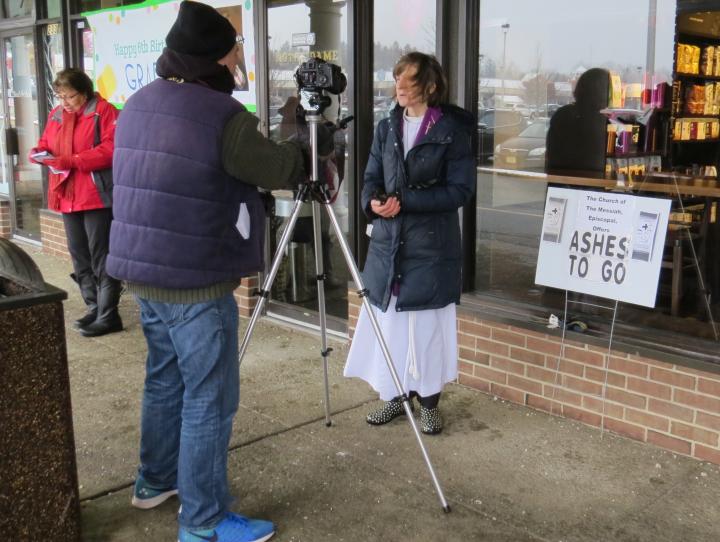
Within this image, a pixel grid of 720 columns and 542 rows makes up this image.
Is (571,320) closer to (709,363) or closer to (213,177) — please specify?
(709,363)

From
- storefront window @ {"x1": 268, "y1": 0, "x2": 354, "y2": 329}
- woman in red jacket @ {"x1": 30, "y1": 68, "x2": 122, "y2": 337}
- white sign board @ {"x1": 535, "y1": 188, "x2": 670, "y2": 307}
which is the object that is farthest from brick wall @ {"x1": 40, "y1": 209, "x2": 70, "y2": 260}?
white sign board @ {"x1": 535, "y1": 188, "x2": 670, "y2": 307}

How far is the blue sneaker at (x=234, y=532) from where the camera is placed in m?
3.05

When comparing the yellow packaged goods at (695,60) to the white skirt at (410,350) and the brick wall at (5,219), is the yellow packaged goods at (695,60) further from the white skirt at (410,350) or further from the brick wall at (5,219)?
the brick wall at (5,219)

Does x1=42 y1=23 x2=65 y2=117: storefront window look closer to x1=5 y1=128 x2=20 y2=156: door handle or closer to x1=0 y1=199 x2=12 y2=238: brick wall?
x1=5 y1=128 x2=20 y2=156: door handle

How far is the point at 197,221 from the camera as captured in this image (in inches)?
110

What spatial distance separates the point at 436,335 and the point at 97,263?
2931 millimetres

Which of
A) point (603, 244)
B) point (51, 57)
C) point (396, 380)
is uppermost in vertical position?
point (51, 57)

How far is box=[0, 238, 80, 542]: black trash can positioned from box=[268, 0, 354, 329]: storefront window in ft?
9.24

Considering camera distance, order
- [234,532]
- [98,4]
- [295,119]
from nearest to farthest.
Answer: [234,532] < [295,119] < [98,4]

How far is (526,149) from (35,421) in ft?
10.5

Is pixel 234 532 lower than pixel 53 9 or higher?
lower

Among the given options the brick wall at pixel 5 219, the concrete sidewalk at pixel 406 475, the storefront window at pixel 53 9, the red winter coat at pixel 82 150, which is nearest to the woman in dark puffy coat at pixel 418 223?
the concrete sidewalk at pixel 406 475

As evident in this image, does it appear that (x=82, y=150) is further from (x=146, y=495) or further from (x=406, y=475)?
(x=406, y=475)

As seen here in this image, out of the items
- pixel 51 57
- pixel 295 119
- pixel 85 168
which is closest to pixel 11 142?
pixel 51 57
